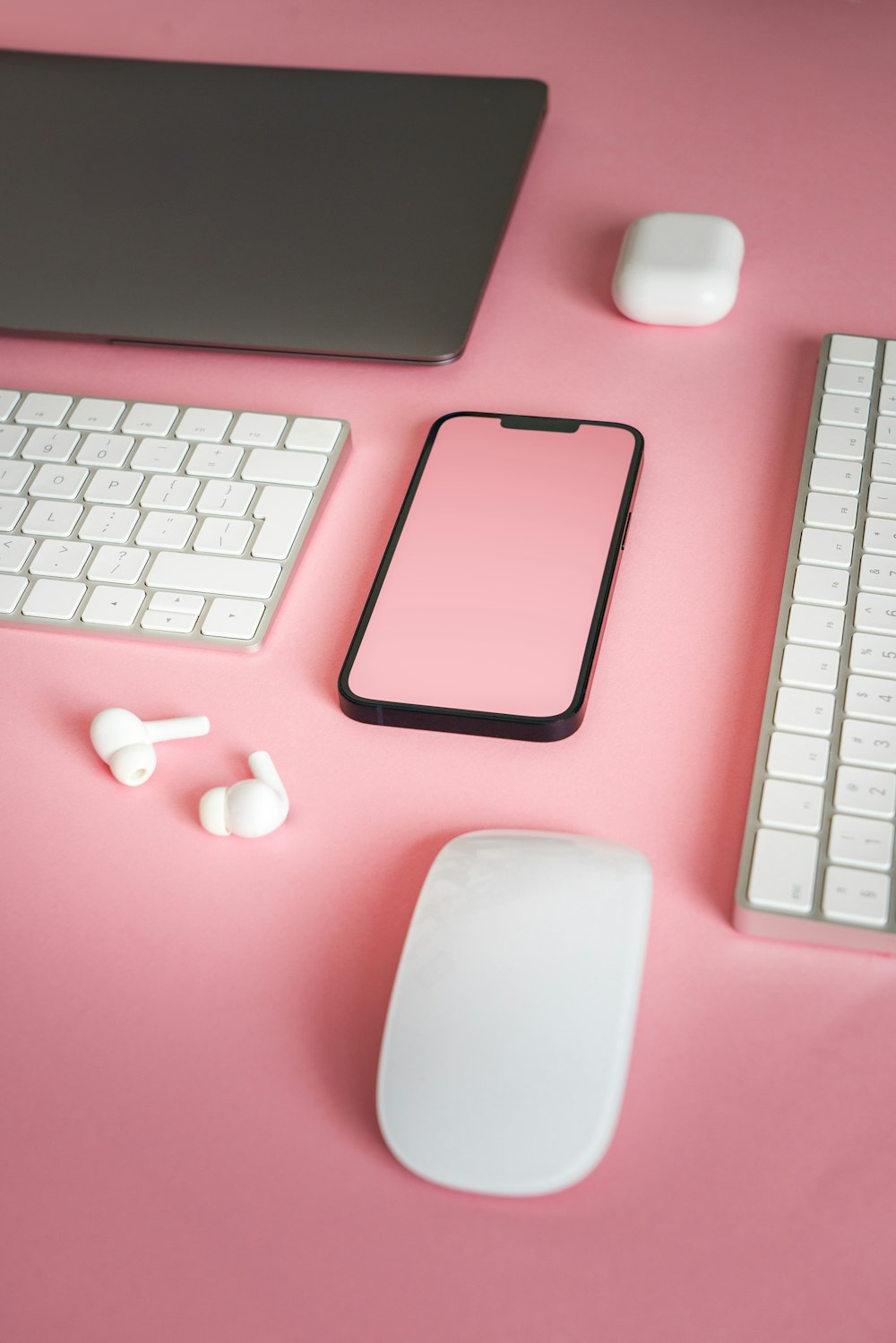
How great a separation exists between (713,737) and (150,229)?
0.48 metres

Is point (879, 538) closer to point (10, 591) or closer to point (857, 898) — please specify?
point (857, 898)

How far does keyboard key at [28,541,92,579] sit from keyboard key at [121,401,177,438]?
0.27 ft

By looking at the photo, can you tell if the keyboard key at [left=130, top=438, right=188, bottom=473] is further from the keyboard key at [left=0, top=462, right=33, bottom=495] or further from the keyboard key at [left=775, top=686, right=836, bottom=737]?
the keyboard key at [left=775, top=686, right=836, bottom=737]

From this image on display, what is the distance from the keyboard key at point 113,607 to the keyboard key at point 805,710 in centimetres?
30

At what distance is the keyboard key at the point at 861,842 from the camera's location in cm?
42

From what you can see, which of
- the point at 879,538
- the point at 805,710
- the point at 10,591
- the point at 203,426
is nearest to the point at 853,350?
the point at 879,538

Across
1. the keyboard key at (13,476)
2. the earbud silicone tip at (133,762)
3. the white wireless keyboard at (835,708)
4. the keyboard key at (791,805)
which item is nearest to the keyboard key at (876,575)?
the white wireless keyboard at (835,708)

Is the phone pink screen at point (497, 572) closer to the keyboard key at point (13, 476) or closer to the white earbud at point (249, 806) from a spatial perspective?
the white earbud at point (249, 806)

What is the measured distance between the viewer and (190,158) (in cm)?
76

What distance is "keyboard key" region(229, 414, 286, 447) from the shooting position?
2.00 ft

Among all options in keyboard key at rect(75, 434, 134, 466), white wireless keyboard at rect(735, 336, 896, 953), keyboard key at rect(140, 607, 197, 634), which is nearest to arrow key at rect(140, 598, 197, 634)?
keyboard key at rect(140, 607, 197, 634)

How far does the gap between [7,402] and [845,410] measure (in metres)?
0.45

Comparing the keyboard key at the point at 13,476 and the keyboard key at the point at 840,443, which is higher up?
the keyboard key at the point at 840,443

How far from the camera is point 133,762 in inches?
19.1
